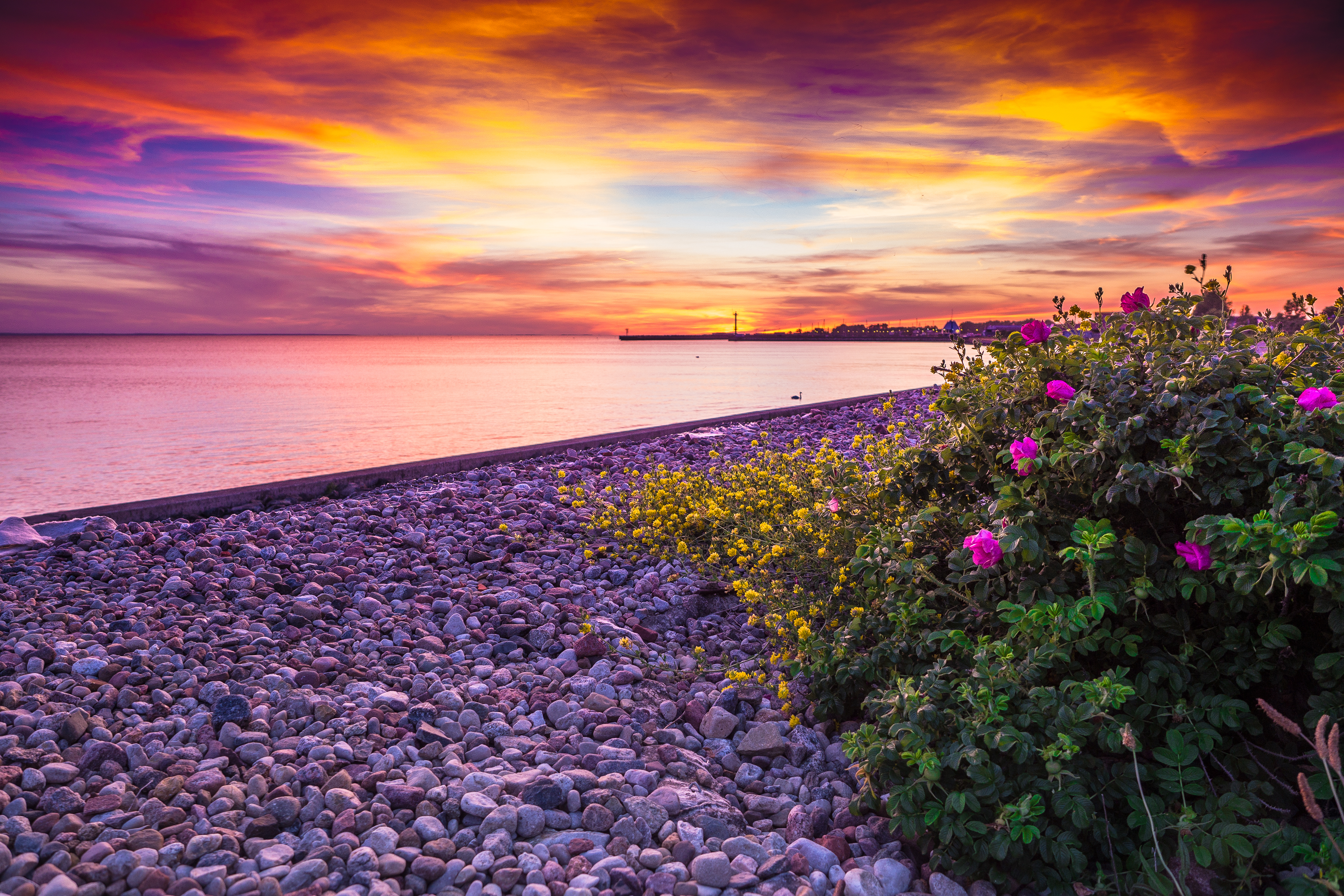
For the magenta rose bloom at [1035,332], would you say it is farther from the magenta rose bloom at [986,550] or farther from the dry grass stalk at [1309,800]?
the dry grass stalk at [1309,800]

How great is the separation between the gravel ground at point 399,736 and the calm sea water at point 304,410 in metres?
7.14

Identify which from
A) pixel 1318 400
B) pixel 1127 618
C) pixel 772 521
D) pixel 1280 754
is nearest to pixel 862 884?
pixel 1127 618

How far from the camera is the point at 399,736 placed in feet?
10.5

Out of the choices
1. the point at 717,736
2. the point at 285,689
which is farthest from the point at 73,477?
the point at 717,736

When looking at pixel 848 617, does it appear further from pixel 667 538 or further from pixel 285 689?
pixel 285 689

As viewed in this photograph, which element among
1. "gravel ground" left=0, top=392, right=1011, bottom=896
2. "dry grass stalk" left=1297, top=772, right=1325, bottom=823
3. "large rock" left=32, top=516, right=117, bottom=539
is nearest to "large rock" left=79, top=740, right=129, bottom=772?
"gravel ground" left=0, top=392, right=1011, bottom=896

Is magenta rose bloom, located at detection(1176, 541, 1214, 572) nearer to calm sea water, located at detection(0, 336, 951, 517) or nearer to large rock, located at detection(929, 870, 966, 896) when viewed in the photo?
large rock, located at detection(929, 870, 966, 896)

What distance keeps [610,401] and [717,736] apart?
72.1 ft

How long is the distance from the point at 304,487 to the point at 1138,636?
7.18 metres

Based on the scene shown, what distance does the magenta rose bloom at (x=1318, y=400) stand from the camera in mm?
2318

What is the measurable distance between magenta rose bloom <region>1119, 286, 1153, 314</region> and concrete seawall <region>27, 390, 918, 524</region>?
337 cm

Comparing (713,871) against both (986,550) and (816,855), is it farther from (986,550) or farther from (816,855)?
(986,550)

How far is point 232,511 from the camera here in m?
6.74

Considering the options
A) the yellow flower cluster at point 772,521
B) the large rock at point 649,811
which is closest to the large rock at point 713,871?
the large rock at point 649,811
